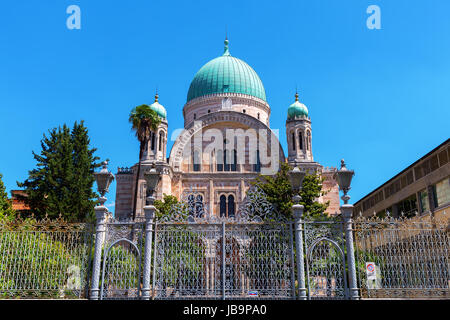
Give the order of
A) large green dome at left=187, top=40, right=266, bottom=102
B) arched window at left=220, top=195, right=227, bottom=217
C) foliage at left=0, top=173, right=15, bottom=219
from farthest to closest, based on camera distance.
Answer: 1. large green dome at left=187, top=40, right=266, bottom=102
2. arched window at left=220, top=195, right=227, bottom=217
3. foliage at left=0, top=173, right=15, bottom=219

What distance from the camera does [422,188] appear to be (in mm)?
22953

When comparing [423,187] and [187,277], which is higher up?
[423,187]

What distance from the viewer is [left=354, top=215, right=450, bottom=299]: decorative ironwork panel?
936cm

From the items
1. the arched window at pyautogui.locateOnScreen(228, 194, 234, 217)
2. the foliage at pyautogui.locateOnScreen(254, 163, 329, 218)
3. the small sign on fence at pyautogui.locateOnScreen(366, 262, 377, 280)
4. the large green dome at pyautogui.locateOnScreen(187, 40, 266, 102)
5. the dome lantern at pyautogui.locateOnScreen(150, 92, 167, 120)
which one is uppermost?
the large green dome at pyautogui.locateOnScreen(187, 40, 266, 102)

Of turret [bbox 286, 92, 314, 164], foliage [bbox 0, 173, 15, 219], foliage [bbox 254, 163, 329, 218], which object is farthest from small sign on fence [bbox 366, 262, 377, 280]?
turret [bbox 286, 92, 314, 164]

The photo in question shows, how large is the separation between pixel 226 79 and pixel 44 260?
98.3ft

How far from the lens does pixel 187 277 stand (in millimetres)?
9711

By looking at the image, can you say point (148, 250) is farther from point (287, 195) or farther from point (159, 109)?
point (159, 109)

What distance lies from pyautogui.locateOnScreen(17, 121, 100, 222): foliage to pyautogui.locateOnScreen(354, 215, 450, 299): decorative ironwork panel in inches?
716

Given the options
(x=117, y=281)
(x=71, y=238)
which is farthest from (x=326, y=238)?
(x=71, y=238)

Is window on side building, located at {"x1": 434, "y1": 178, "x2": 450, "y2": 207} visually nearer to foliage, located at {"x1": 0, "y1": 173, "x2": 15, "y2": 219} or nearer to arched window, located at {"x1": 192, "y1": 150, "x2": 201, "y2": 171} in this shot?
arched window, located at {"x1": 192, "y1": 150, "x2": 201, "y2": 171}
